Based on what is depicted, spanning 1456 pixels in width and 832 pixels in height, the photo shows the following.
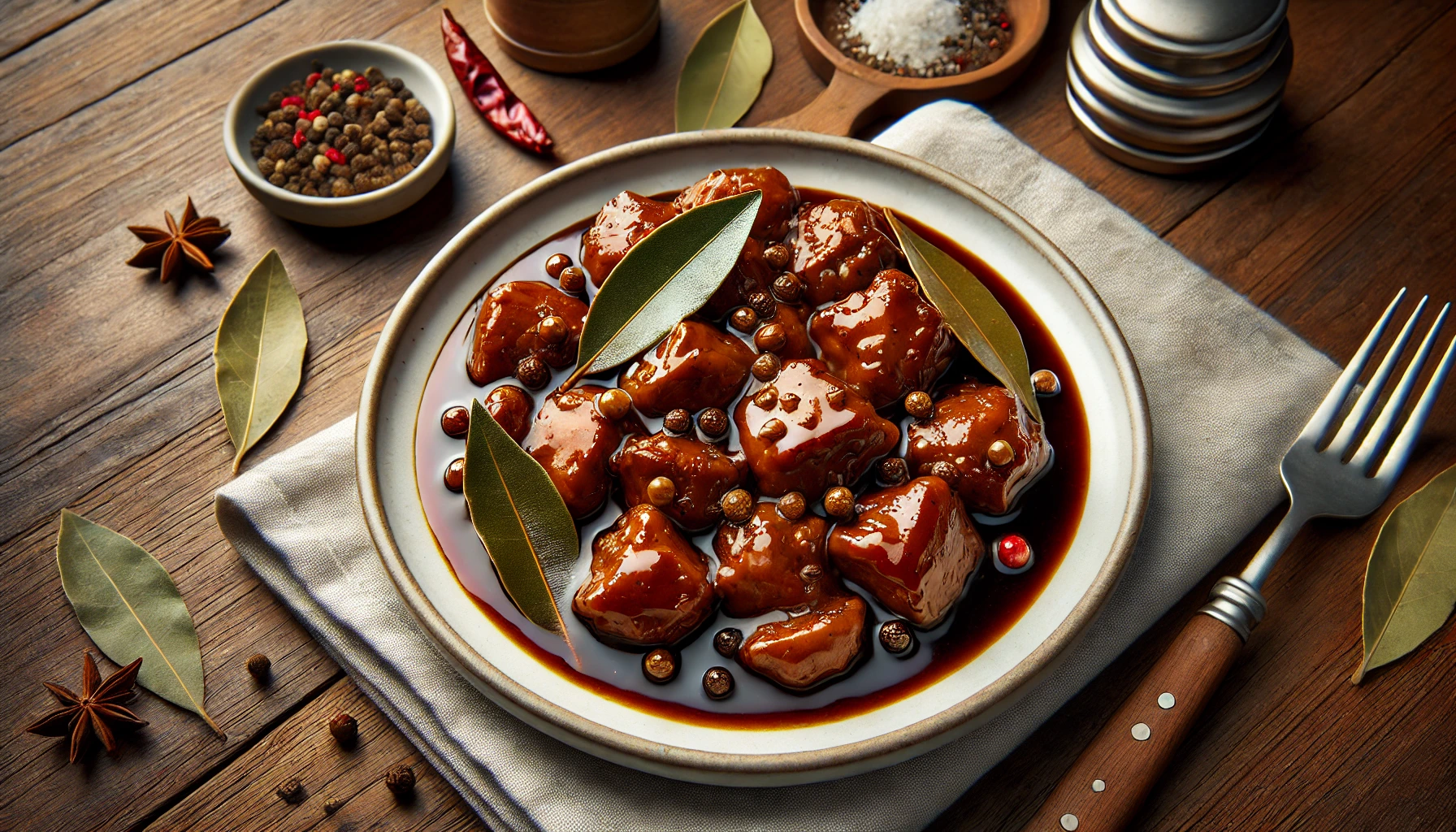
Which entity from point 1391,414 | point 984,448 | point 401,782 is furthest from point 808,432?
point 1391,414

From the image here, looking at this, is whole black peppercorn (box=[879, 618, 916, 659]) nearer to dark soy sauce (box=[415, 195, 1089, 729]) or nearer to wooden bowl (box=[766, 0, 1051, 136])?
dark soy sauce (box=[415, 195, 1089, 729])

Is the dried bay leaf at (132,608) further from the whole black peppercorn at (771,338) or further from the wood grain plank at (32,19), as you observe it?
the wood grain plank at (32,19)

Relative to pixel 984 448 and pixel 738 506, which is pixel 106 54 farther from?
pixel 984 448

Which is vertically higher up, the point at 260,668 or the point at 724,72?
the point at 724,72

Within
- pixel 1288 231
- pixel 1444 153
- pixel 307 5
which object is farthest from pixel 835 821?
pixel 307 5

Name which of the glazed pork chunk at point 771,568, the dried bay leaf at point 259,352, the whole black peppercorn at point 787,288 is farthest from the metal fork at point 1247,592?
the dried bay leaf at point 259,352

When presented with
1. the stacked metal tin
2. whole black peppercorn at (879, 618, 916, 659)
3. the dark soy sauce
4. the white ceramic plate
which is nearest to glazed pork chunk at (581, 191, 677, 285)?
the white ceramic plate
